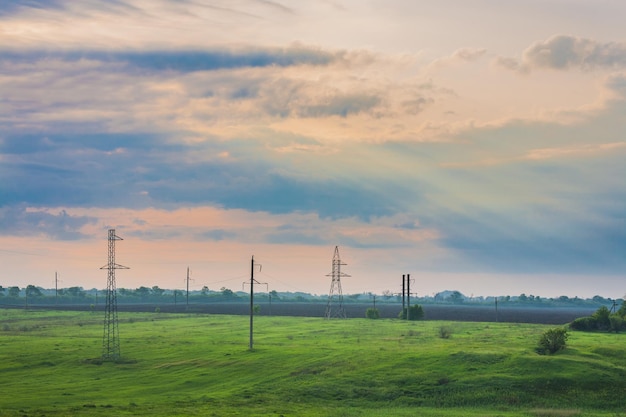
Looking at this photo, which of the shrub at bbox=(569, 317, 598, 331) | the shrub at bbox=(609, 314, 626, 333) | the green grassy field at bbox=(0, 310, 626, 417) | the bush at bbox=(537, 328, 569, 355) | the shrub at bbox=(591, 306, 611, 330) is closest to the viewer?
the green grassy field at bbox=(0, 310, 626, 417)

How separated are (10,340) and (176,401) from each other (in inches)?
2748

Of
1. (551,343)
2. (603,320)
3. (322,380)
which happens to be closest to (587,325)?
(603,320)

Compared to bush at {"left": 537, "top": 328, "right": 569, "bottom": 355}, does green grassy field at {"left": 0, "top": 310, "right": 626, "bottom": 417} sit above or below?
below

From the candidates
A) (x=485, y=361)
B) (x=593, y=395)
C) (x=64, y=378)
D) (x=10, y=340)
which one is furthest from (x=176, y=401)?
(x=10, y=340)

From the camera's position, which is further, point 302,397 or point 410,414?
point 302,397

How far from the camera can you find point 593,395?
8175 cm

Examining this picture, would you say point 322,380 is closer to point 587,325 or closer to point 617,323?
point 587,325

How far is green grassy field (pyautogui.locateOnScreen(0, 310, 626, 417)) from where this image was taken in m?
76.6

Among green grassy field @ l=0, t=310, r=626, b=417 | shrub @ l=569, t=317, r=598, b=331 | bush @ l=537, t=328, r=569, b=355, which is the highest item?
bush @ l=537, t=328, r=569, b=355

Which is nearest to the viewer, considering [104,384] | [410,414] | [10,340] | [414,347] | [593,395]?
[410,414]

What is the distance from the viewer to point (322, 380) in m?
89.0

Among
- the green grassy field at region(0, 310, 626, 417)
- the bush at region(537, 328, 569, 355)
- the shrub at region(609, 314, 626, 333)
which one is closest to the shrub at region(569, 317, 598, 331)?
the shrub at region(609, 314, 626, 333)

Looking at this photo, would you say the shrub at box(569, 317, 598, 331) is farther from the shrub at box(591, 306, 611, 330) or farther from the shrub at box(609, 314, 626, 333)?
the shrub at box(609, 314, 626, 333)

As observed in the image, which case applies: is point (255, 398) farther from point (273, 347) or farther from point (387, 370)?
point (273, 347)
